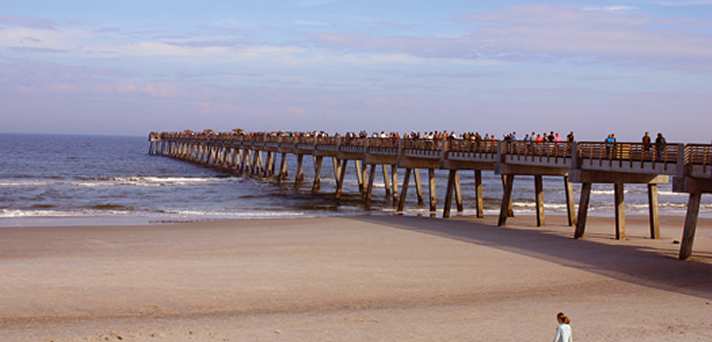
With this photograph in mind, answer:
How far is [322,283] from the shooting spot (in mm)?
16984

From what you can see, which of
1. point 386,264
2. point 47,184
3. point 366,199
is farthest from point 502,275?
point 47,184

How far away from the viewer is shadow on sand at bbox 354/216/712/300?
1772 centimetres

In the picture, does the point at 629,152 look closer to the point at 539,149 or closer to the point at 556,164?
the point at 556,164

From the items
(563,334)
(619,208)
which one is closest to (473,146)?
(619,208)

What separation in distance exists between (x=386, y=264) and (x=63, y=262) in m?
7.00

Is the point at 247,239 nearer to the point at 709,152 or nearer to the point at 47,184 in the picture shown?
the point at 709,152

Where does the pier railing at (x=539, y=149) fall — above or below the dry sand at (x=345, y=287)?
above

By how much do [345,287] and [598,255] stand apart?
25.3 feet

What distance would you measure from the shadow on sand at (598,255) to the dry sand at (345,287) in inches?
2.4

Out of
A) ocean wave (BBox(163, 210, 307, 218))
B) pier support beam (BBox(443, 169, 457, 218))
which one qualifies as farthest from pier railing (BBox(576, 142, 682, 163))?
ocean wave (BBox(163, 210, 307, 218))

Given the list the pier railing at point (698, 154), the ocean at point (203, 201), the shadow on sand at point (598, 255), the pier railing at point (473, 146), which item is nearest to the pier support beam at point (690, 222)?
the shadow on sand at point (598, 255)

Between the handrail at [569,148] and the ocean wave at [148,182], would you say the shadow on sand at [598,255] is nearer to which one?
the handrail at [569,148]

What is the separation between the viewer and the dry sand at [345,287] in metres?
13.0

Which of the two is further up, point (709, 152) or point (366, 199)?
point (709, 152)
